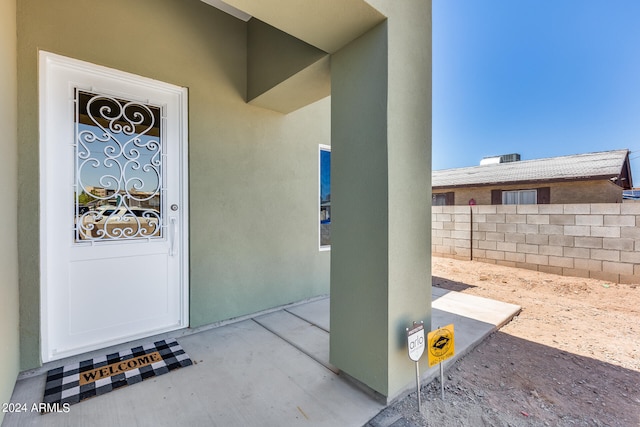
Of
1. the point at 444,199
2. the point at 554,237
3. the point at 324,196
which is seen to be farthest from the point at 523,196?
the point at 324,196

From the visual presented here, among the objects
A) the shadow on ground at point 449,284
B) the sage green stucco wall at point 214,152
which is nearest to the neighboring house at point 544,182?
the shadow on ground at point 449,284

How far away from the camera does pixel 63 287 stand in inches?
76.8

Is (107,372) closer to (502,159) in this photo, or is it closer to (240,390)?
(240,390)

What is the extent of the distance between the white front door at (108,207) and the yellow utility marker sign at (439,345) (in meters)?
2.11

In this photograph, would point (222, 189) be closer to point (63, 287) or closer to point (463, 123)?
point (63, 287)

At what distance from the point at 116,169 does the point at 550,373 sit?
3.71m

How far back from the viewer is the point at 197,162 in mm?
2473

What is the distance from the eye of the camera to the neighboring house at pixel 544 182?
717 centimetres

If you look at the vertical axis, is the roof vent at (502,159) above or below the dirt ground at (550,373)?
above

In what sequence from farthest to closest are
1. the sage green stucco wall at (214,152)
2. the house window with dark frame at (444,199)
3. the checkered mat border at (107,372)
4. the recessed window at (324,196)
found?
1. the house window with dark frame at (444,199)
2. the recessed window at (324,196)
3. the sage green stucco wall at (214,152)
4. the checkered mat border at (107,372)

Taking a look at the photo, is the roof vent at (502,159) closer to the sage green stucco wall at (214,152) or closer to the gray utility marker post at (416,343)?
the sage green stucco wall at (214,152)

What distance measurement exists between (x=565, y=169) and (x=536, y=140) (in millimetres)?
8092

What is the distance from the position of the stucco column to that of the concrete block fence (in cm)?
438

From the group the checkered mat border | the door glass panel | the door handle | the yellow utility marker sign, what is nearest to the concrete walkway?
the checkered mat border
